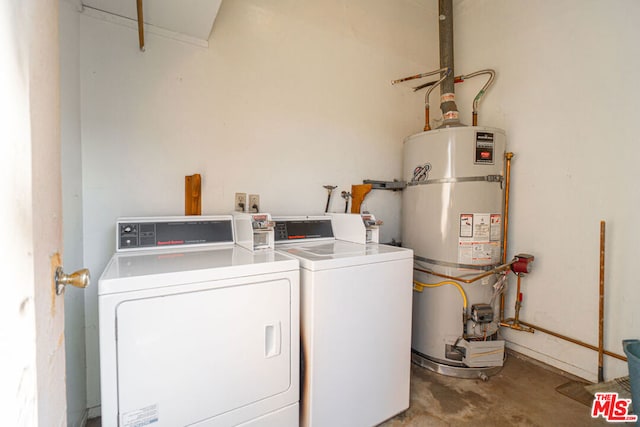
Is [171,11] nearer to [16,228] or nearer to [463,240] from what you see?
[16,228]

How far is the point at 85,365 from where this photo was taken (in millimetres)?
1557

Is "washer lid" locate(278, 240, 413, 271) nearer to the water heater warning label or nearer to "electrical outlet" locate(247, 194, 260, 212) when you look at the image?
"electrical outlet" locate(247, 194, 260, 212)

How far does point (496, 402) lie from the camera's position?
180 centimetres

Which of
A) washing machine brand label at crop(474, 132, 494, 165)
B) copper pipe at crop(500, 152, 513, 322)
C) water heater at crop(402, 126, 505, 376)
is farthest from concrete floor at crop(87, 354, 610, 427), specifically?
washing machine brand label at crop(474, 132, 494, 165)

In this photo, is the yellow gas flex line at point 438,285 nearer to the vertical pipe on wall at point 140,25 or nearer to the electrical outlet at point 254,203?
the electrical outlet at point 254,203

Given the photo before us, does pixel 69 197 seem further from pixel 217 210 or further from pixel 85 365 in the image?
pixel 85 365

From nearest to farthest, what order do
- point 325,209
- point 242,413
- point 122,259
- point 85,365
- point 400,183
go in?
1. point 242,413
2. point 122,259
3. point 85,365
4. point 325,209
5. point 400,183

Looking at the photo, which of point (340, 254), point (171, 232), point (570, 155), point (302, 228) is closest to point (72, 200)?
point (171, 232)

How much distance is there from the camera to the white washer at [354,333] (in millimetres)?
1355

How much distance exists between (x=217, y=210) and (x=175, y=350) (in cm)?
97

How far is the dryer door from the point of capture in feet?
3.28

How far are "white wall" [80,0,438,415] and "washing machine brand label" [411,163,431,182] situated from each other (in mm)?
344

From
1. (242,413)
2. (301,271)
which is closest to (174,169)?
(301,271)

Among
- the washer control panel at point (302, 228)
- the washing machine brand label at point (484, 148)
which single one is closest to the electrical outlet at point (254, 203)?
the washer control panel at point (302, 228)
